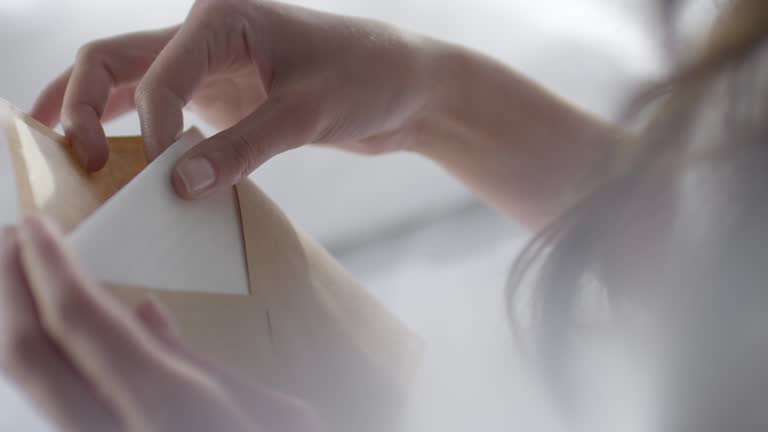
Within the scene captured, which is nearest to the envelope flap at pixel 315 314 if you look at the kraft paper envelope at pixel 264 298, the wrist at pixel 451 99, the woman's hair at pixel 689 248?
the kraft paper envelope at pixel 264 298

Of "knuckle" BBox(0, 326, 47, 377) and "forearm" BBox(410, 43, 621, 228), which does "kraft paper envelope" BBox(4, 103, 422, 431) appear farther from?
"forearm" BBox(410, 43, 621, 228)

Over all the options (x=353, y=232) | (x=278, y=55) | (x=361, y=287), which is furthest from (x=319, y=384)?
(x=353, y=232)

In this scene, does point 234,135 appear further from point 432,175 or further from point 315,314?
point 432,175

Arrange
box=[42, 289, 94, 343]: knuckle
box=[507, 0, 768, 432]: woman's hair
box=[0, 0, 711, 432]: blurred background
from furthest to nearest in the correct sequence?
box=[0, 0, 711, 432]: blurred background
box=[507, 0, 768, 432]: woman's hair
box=[42, 289, 94, 343]: knuckle

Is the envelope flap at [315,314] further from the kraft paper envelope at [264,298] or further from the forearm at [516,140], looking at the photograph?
the forearm at [516,140]

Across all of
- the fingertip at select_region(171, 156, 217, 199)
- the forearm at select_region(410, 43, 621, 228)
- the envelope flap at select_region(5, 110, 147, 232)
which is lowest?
the envelope flap at select_region(5, 110, 147, 232)

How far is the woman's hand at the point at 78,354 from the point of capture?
261mm

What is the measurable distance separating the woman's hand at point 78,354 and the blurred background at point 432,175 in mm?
257

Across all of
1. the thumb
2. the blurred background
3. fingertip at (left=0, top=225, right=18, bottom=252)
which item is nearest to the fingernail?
the thumb

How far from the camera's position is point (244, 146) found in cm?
44

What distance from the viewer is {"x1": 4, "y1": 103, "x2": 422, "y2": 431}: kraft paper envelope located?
0.35 m

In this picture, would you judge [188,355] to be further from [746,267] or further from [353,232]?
[353,232]

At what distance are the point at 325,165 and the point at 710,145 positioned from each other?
20.6 inches

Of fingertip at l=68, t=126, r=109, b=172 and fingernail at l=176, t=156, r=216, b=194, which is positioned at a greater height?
fingernail at l=176, t=156, r=216, b=194
